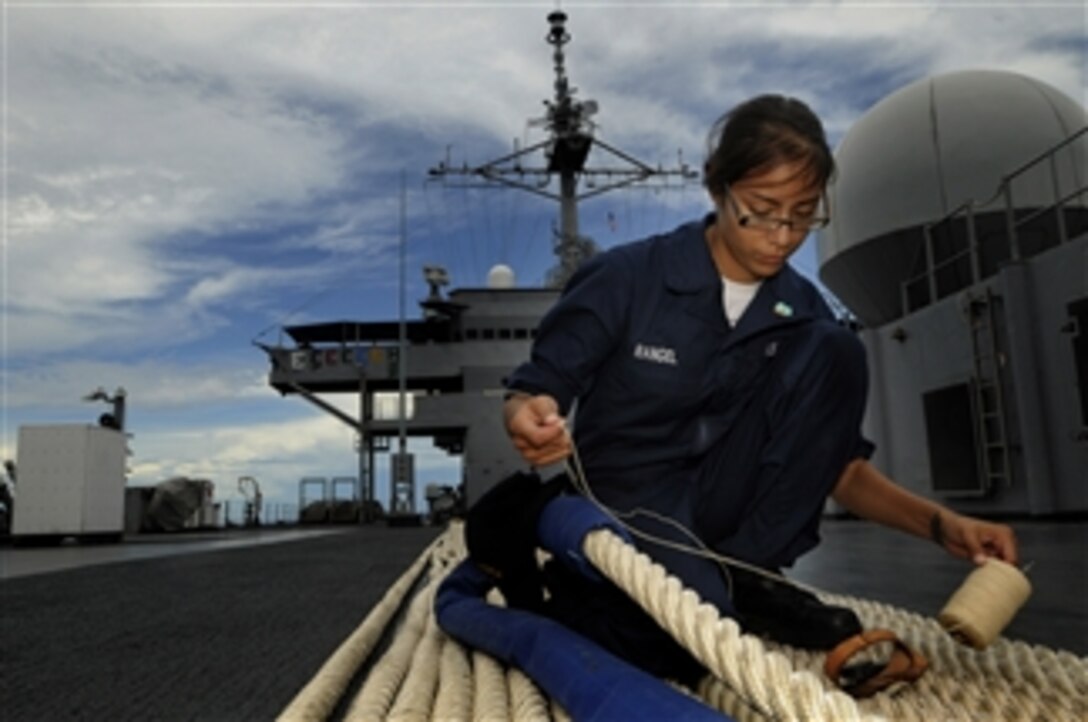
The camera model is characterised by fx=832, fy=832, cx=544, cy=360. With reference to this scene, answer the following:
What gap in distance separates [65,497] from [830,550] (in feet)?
25.6

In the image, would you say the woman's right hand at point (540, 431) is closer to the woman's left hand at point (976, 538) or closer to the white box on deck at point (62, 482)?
the woman's left hand at point (976, 538)

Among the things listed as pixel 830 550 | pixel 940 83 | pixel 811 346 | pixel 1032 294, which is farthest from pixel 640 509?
pixel 940 83

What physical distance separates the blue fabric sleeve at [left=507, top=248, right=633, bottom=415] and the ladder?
5641 millimetres

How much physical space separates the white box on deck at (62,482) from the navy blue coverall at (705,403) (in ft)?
29.0

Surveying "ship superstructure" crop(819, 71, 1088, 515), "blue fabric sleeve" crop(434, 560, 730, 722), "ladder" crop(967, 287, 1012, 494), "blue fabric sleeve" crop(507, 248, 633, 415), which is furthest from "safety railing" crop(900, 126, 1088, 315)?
"blue fabric sleeve" crop(434, 560, 730, 722)

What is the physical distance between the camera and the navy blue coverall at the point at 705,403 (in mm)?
1179

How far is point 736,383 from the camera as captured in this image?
1195 millimetres

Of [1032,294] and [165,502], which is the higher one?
[1032,294]

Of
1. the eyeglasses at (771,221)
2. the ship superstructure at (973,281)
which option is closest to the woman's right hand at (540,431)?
the eyeglasses at (771,221)

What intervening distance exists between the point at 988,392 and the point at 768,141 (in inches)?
234

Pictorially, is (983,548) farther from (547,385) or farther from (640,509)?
(547,385)

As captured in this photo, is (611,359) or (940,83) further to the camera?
(940,83)

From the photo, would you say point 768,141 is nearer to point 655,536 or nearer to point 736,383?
point 736,383

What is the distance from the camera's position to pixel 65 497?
27.8ft
